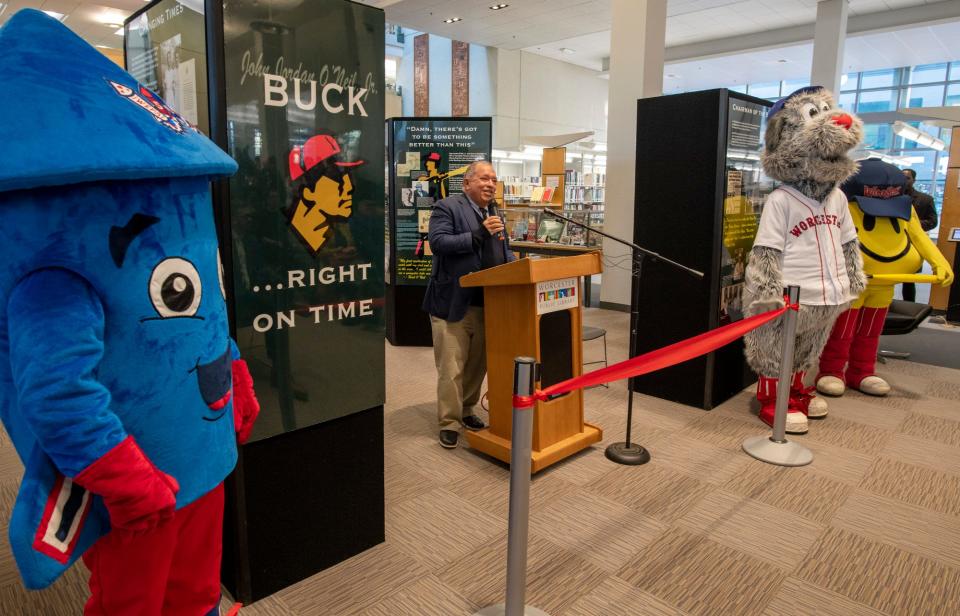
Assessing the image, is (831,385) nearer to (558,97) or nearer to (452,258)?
(452,258)

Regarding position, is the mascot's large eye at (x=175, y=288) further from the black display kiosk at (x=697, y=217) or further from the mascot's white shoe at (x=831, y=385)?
the mascot's white shoe at (x=831, y=385)

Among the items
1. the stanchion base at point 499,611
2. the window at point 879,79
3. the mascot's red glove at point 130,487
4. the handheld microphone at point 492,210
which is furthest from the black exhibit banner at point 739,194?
the window at point 879,79

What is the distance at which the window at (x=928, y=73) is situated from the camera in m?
13.0

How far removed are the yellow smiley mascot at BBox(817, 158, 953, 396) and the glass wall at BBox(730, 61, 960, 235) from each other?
33.8ft

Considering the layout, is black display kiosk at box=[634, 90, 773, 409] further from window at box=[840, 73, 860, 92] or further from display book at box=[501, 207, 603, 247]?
window at box=[840, 73, 860, 92]

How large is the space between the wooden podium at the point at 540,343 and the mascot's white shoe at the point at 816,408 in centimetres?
149

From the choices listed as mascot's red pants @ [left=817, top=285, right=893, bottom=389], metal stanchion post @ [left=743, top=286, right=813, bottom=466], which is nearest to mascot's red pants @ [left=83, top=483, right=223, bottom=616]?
metal stanchion post @ [left=743, top=286, right=813, bottom=466]

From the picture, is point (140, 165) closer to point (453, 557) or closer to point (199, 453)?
point (199, 453)

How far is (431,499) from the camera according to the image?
8.99 feet

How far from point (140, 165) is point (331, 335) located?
1005 mm

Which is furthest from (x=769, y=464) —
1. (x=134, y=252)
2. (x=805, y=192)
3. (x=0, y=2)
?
(x=0, y=2)

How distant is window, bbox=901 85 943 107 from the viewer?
13125 mm

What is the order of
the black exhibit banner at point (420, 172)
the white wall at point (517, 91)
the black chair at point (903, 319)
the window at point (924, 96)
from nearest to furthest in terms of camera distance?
the black chair at point (903, 319) → the black exhibit banner at point (420, 172) → the white wall at point (517, 91) → the window at point (924, 96)

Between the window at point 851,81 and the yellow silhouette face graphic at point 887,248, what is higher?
the window at point 851,81
